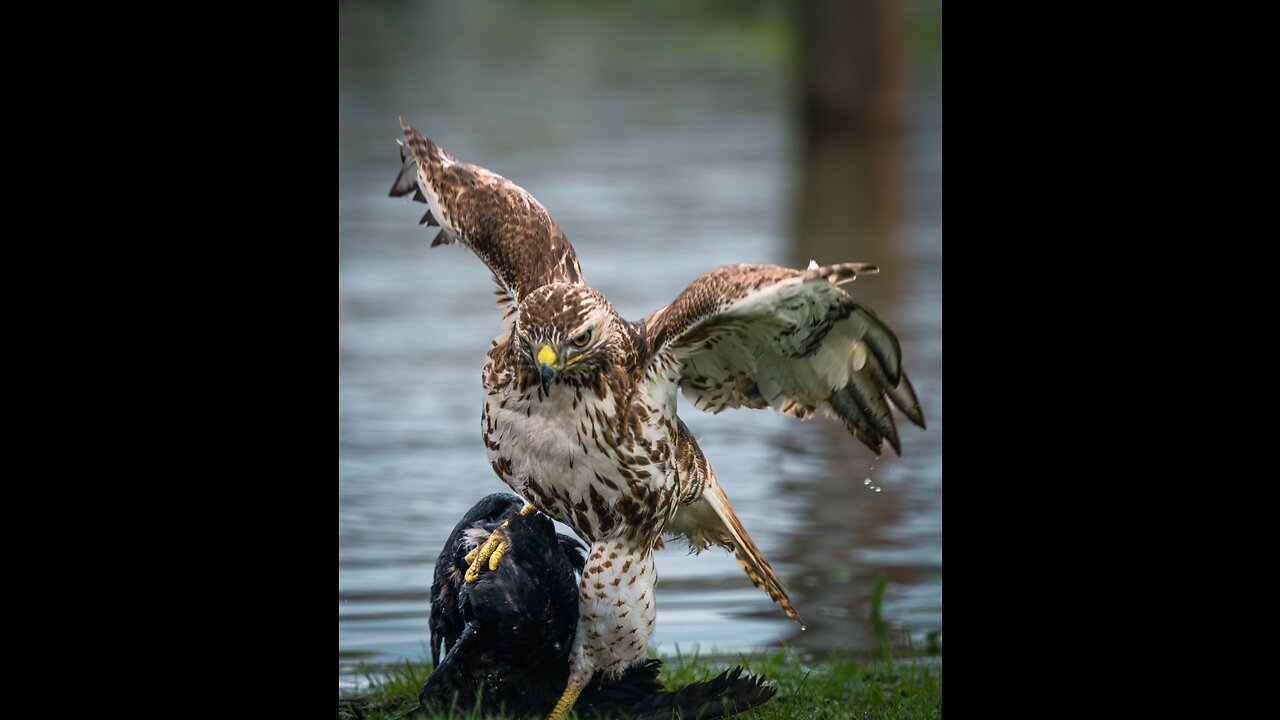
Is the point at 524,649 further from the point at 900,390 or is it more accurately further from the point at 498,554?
the point at 900,390

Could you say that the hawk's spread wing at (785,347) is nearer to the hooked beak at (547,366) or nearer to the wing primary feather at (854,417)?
the wing primary feather at (854,417)

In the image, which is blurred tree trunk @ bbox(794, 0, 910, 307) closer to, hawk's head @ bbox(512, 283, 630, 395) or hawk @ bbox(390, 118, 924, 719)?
hawk @ bbox(390, 118, 924, 719)

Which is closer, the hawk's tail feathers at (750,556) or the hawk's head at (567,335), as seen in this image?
the hawk's head at (567,335)

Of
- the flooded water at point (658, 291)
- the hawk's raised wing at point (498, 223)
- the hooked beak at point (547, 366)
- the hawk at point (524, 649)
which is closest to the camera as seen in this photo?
the hooked beak at point (547, 366)

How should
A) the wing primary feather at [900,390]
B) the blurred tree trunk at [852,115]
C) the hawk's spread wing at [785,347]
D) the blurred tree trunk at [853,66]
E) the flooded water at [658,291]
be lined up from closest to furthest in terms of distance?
the hawk's spread wing at [785,347] → the wing primary feather at [900,390] → the flooded water at [658,291] → the blurred tree trunk at [852,115] → the blurred tree trunk at [853,66]

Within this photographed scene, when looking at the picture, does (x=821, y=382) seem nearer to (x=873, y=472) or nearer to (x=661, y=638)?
(x=661, y=638)

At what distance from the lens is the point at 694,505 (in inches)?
203

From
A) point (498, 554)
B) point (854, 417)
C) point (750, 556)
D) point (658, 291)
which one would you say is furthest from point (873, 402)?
point (658, 291)

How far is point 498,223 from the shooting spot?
5.00 m

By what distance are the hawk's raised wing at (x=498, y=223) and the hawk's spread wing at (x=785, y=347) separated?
0.36 m

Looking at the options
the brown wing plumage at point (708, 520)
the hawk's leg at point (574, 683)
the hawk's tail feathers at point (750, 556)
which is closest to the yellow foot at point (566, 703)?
the hawk's leg at point (574, 683)

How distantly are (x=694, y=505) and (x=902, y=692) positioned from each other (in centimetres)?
93

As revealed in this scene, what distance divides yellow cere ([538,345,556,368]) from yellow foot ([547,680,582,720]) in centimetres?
110

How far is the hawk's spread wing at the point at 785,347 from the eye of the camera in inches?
174
